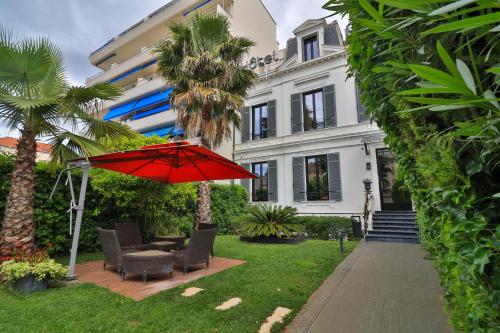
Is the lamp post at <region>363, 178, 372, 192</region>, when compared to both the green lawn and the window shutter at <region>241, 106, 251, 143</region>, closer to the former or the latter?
the green lawn

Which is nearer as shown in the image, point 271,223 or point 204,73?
point 271,223

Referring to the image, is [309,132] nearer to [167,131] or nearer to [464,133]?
[167,131]

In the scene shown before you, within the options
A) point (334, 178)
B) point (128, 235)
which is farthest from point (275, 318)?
point (334, 178)

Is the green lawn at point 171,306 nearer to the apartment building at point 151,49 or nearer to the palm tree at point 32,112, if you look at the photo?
the palm tree at point 32,112

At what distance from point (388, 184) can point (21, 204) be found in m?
13.1

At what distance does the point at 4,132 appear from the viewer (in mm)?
5074

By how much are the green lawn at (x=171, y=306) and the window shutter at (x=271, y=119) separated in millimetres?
10549

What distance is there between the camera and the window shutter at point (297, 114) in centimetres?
1436

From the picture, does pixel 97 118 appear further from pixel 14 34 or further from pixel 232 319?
pixel 232 319

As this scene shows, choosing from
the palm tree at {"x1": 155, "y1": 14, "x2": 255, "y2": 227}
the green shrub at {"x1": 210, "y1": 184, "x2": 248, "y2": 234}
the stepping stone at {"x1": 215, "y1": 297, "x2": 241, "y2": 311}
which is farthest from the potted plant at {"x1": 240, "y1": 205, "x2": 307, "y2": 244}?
the stepping stone at {"x1": 215, "y1": 297, "x2": 241, "y2": 311}

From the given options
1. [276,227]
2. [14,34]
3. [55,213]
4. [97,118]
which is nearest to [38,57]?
[14,34]

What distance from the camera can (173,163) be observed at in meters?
6.31

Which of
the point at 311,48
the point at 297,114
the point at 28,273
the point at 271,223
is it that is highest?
the point at 311,48

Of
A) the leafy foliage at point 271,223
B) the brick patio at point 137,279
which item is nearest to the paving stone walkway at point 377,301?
the brick patio at point 137,279
